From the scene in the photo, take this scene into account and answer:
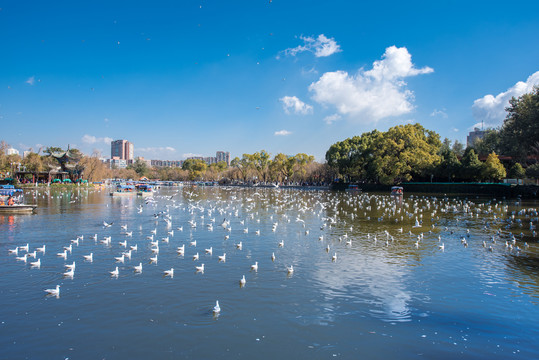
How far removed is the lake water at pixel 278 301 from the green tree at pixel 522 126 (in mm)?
51900

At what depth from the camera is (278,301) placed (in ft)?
34.5

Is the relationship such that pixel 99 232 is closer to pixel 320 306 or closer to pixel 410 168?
pixel 320 306

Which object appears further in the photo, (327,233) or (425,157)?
(425,157)

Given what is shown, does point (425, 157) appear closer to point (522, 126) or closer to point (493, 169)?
point (493, 169)

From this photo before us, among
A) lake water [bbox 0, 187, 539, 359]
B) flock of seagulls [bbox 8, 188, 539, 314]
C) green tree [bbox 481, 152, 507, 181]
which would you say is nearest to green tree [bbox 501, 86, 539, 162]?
green tree [bbox 481, 152, 507, 181]

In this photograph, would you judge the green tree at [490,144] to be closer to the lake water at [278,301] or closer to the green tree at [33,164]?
the lake water at [278,301]

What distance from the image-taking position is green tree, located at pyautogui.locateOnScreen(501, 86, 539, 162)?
196 feet

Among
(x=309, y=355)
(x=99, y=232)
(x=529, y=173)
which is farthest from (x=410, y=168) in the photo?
(x=309, y=355)

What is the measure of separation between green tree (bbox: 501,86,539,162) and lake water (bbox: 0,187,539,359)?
170 ft

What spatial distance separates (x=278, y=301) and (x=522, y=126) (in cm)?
7149

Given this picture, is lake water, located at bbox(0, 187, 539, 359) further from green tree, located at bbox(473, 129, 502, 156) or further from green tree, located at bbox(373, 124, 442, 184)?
green tree, located at bbox(473, 129, 502, 156)

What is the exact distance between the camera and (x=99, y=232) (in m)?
21.0

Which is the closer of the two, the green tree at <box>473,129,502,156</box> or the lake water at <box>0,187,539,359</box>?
the lake water at <box>0,187,539,359</box>

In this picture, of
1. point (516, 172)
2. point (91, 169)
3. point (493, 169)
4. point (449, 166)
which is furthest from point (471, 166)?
point (91, 169)
